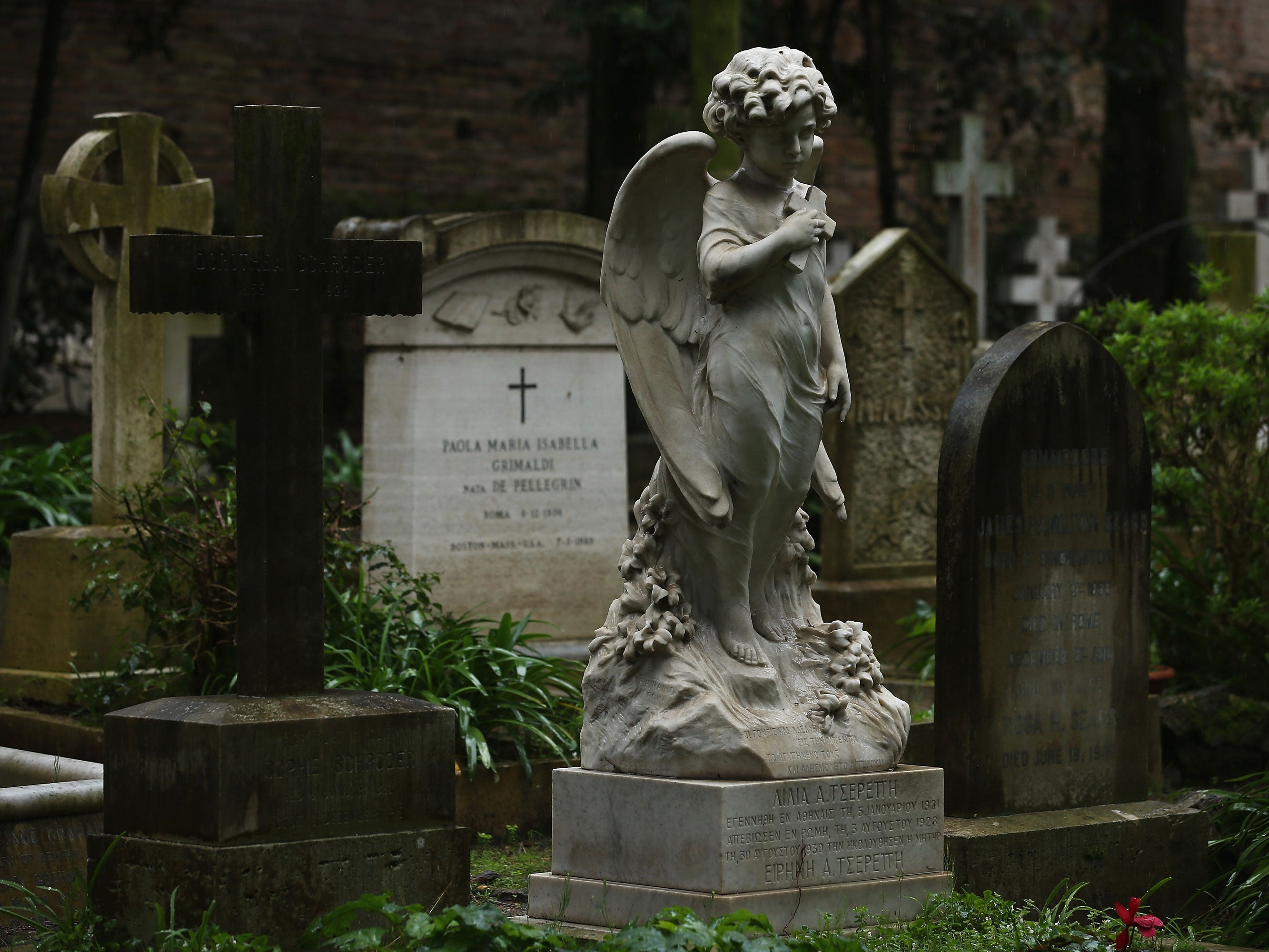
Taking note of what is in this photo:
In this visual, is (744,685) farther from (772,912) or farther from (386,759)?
(386,759)

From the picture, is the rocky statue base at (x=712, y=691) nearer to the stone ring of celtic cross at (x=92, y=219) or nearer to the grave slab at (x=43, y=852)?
the grave slab at (x=43, y=852)

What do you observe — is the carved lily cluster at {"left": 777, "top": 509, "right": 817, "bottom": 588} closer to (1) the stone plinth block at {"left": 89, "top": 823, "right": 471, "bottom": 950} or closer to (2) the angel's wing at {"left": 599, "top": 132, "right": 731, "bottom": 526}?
(2) the angel's wing at {"left": 599, "top": 132, "right": 731, "bottom": 526}

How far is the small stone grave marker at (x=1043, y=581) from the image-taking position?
21.5ft

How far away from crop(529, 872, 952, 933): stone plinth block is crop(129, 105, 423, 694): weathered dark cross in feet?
3.14

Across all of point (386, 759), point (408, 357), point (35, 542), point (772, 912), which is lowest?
point (772, 912)

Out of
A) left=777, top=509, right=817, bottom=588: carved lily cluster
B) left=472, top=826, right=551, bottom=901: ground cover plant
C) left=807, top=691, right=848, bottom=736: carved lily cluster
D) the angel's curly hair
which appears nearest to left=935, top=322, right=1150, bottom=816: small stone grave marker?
left=777, top=509, right=817, bottom=588: carved lily cluster

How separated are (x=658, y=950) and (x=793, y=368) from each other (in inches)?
69.0

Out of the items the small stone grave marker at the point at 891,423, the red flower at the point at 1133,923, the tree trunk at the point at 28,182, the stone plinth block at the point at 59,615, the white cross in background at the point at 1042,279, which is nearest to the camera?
the red flower at the point at 1133,923

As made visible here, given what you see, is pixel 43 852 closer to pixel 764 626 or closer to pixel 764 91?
pixel 764 626

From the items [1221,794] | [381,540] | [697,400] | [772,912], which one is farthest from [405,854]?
[381,540]

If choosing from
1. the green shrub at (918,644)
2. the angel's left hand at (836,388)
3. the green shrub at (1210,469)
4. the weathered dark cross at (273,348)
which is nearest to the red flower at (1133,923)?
the angel's left hand at (836,388)

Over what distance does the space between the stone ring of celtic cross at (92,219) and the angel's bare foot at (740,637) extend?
451cm

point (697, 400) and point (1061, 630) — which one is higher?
point (697, 400)

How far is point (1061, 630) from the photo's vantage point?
682cm
